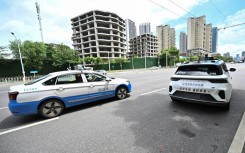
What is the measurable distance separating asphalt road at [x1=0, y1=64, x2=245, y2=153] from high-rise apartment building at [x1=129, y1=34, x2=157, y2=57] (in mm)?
78373

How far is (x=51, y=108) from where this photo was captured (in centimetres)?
412

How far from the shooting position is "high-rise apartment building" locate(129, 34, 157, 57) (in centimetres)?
8175

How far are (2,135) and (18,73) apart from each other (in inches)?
959

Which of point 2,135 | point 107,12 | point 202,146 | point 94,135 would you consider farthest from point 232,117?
point 107,12

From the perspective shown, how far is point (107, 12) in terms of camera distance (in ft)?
181

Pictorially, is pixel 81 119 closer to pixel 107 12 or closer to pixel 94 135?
pixel 94 135

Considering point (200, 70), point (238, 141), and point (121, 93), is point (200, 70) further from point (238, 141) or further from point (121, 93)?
point (121, 93)

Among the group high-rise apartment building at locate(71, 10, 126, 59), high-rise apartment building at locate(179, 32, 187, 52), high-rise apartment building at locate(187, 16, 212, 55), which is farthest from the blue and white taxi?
high-rise apartment building at locate(179, 32, 187, 52)

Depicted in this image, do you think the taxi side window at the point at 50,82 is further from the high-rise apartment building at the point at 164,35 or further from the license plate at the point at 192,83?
the high-rise apartment building at the point at 164,35

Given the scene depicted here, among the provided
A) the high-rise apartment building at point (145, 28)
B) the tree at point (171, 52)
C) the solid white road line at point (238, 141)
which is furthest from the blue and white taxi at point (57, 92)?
the high-rise apartment building at point (145, 28)

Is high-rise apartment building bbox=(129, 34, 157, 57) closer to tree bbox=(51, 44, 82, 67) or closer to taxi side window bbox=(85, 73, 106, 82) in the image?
tree bbox=(51, 44, 82, 67)

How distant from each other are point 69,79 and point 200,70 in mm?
4670

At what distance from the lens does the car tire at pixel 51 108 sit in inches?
157

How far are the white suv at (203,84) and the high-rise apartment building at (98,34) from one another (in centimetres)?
4929
